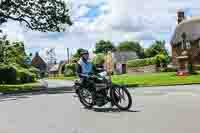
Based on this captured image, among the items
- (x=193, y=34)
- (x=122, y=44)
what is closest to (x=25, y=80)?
(x=193, y=34)

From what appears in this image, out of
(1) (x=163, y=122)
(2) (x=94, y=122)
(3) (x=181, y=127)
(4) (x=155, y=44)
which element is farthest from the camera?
(4) (x=155, y=44)

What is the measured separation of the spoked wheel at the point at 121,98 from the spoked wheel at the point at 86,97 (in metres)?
1.01

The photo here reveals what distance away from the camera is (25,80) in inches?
2394

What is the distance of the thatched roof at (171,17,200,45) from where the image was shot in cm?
8262

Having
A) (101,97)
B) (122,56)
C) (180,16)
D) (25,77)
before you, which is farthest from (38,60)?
(101,97)

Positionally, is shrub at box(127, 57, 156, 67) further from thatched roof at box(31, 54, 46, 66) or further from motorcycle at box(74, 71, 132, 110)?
thatched roof at box(31, 54, 46, 66)

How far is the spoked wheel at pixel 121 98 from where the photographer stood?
13.3 meters

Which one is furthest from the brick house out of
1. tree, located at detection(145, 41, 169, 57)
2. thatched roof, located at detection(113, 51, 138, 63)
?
tree, located at detection(145, 41, 169, 57)

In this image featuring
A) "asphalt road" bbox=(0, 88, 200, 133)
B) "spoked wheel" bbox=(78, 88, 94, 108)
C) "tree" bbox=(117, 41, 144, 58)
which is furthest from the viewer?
"tree" bbox=(117, 41, 144, 58)

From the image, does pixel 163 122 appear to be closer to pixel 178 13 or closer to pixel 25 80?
pixel 25 80

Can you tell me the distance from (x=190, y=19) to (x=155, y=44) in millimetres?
47552

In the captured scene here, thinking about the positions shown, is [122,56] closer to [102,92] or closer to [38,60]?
[38,60]

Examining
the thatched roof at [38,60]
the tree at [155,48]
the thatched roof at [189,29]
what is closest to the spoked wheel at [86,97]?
the thatched roof at [189,29]

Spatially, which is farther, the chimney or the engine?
the chimney
